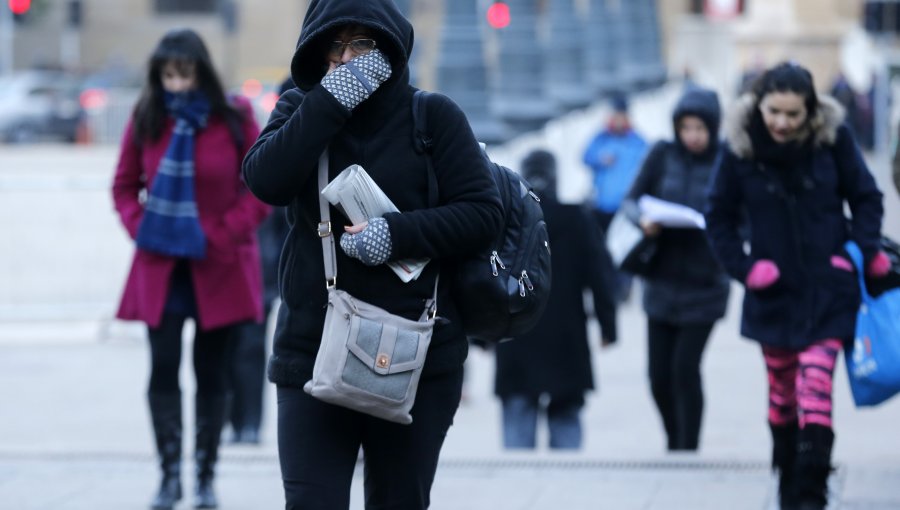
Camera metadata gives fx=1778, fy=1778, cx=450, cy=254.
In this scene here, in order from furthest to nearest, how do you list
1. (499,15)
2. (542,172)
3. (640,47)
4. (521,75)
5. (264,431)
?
(640,47) → (499,15) → (521,75) → (264,431) → (542,172)

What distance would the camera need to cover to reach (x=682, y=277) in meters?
7.82

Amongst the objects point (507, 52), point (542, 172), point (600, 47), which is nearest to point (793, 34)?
point (600, 47)

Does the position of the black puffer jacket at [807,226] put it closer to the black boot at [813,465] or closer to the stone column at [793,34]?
the black boot at [813,465]

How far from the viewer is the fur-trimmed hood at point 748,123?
6.12 meters

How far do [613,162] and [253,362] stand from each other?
692 cm

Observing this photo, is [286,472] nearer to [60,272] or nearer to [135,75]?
[60,272]

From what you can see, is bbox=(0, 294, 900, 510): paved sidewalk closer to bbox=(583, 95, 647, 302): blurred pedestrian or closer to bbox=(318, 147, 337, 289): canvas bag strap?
bbox=(318, 147, 337, 289): canvas bag strap

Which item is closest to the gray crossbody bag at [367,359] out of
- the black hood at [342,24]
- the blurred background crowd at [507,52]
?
the black hood at [342,24]

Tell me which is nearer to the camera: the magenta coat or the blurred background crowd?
the magenta coat

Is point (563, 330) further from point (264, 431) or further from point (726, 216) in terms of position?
point (264, 431)

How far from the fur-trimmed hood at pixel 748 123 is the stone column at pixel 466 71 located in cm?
786

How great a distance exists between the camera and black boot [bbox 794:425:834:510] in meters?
5.95

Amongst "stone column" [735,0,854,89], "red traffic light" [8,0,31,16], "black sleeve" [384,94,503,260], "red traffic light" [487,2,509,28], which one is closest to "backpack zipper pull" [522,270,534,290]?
"black sleeve" [384,94,503,260]

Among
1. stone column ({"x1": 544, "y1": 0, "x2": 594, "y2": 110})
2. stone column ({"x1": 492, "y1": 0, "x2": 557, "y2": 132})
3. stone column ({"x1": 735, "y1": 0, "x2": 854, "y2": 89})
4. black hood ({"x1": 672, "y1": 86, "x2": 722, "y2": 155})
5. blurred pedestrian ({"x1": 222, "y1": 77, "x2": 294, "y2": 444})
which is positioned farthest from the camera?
stone column ({"x1": 735, "y1": 0, "x2": 854, "y2": 89})
